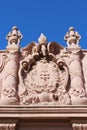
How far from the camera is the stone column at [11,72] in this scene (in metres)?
7.71

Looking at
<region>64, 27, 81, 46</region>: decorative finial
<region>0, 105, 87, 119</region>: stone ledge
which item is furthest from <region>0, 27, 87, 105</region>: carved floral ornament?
<region>0, 105, 87, 119</region>: stone ledge

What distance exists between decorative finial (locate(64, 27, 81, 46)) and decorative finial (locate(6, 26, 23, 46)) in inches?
62.9

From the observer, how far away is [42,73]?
28.1 ft

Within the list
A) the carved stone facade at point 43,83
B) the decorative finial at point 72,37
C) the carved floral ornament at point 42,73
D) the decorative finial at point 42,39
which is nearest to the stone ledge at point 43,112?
the carved stone facade at point 43,83

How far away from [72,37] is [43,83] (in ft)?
7.04

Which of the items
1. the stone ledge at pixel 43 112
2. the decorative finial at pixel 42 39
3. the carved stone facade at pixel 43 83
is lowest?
the stone ledge at pixel 43 112

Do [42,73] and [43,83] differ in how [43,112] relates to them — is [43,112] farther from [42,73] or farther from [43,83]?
[42,73]

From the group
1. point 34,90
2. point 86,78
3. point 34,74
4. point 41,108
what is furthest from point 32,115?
point 86,78

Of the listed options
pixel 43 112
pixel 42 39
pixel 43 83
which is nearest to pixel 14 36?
pixel 42 39

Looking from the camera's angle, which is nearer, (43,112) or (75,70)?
(43,112)

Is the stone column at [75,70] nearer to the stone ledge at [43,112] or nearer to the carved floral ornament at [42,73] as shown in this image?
the carved floral ornament at [42,73]

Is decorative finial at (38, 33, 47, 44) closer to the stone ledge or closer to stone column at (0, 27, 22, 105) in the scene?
stone column at (0, 27, 22, 105)

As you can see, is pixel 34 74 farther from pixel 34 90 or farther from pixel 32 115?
pixel 32 115

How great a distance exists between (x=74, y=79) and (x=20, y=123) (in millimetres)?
2112
